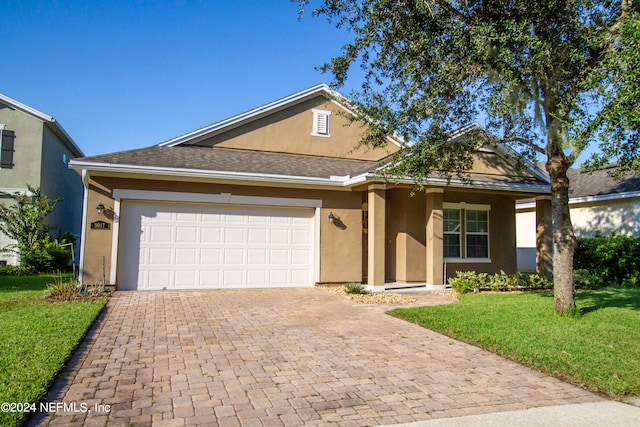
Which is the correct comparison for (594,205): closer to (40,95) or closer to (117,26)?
(117,26)

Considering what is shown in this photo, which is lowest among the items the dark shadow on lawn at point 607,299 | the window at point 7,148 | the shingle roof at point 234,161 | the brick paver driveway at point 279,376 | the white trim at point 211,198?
the brick paver driveway at point 279,376

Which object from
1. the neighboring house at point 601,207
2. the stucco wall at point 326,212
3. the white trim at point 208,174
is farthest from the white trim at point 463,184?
the neighboring house at point 601,207

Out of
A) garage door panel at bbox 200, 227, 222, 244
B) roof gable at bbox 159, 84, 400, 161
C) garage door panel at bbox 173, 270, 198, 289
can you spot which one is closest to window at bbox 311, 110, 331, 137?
roof gable at bbox 159, 84, 400, 161

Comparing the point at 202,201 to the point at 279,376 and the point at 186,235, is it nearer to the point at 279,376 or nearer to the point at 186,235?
the point at 186,235

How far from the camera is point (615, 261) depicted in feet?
49.0

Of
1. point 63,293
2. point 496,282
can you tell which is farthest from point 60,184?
point 496,282

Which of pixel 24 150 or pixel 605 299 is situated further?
pixel 24 150

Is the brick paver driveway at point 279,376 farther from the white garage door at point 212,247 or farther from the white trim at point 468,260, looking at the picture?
the white trim at point 468,260

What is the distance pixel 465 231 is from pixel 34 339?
12.4 m

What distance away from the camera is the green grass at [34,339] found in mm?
4395

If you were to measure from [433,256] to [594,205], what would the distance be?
10.7m

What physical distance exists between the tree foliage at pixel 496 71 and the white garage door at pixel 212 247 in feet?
15.0

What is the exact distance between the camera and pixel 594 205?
→ 19.3 meters

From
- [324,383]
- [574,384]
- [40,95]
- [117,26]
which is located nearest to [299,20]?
[117,26]
